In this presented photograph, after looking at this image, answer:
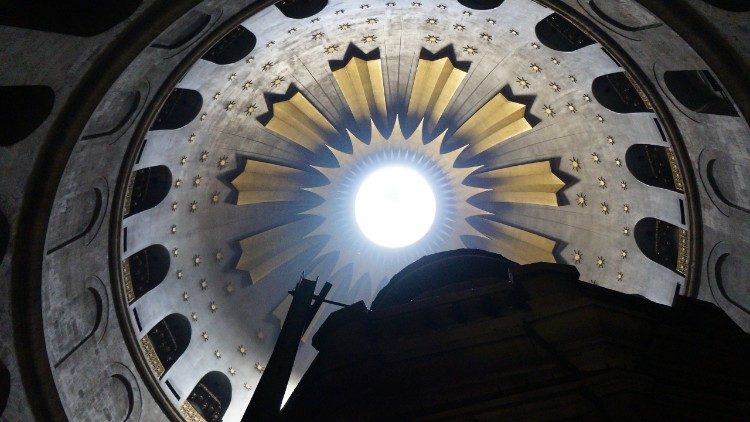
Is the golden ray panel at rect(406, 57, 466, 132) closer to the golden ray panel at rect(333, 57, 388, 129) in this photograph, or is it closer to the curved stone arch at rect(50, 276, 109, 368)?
the golden ray panel at rect(333, 57, 388, 129)

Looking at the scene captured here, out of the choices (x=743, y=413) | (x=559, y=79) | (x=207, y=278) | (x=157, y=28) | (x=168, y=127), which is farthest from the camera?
(x=207, y=278)

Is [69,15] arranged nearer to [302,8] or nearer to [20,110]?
[20,110]

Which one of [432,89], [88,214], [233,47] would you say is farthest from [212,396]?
[432,89]

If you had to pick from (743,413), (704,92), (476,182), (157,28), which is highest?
(476,182)

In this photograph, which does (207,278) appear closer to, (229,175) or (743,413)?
(229,175)

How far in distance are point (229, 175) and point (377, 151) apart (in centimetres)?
576

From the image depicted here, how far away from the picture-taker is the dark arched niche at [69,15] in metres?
8.41

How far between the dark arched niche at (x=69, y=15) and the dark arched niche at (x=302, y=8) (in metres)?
4.16

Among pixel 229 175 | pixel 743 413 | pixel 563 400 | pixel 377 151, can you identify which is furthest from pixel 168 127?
pixel 743 413

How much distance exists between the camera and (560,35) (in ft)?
44.2

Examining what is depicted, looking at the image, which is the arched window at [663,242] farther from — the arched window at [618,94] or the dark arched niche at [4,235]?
the dark arched niche at [4,235]

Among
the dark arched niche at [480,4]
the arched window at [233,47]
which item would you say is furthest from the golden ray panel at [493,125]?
the arched window at [233,47]

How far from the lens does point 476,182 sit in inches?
768

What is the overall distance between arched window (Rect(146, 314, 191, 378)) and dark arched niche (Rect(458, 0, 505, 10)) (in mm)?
12200
